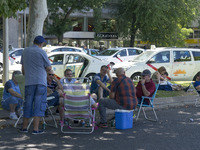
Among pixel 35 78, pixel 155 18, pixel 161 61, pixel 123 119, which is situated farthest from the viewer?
pixel 155 18

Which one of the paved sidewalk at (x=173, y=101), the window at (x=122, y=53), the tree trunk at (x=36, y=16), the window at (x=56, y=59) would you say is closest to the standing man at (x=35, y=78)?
the paved sidewalk at (x=173, y=101)

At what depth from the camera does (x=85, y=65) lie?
1565cm

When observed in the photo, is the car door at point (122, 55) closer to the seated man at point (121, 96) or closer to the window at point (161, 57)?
the window at point (161, 57)

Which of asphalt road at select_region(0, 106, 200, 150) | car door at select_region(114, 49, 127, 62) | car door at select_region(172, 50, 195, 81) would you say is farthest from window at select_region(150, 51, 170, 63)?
asphalt road at select_region(0, 106, 200, 150)

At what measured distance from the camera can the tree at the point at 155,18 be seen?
118 ft

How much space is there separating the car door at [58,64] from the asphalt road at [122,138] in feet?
23.3

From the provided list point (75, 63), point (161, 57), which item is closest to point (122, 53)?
point (161, 57)

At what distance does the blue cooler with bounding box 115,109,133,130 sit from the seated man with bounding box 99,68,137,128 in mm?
103

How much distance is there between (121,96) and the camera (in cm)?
823

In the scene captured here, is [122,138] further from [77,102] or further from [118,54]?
[118,54]

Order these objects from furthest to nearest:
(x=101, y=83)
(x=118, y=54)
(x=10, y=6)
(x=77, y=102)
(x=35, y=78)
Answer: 1. (x=118, y=54)
2. (x=10, y=6)
3. (x=101, y=83)
4. (x=77, y=102)
5. (x=35, y=78)

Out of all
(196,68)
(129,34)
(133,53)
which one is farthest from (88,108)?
(129,34)

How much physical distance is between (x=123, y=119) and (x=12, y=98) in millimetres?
2609

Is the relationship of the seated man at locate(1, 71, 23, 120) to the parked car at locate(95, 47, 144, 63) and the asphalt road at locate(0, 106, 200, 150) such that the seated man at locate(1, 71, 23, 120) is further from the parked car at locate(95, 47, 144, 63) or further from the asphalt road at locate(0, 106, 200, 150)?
the parked car at locate(95, 47, 144, 63)
